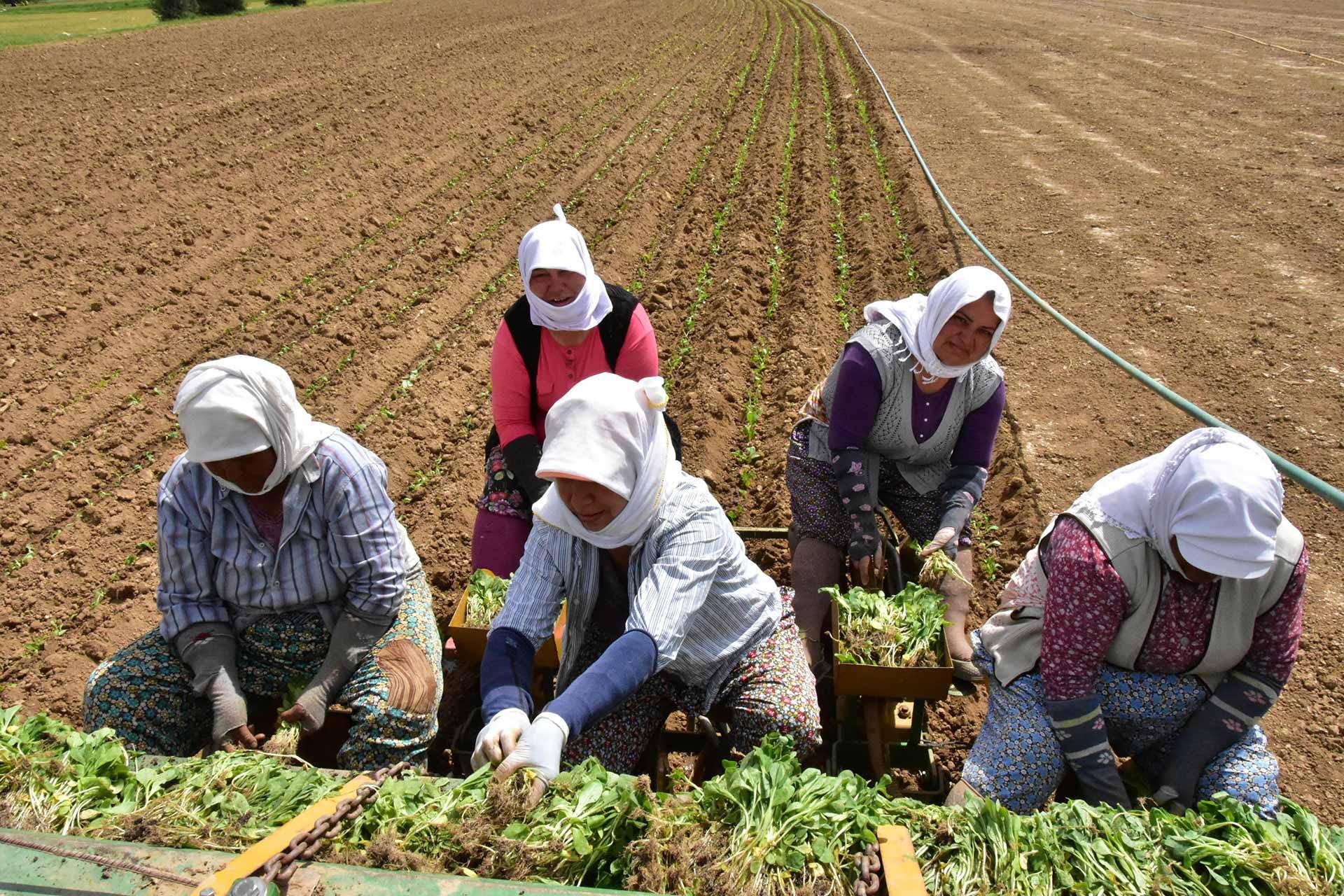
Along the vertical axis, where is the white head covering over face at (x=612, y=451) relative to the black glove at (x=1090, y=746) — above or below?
above

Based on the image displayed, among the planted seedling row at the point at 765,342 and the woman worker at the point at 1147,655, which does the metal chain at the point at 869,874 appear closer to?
the woman worker at the point at 1147,655

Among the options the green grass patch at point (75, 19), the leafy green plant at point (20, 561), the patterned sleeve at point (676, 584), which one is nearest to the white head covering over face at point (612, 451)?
the patterned sleeve at point (676, 584)

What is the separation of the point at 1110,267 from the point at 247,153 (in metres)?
9.33

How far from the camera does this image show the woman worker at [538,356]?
3.62 meters

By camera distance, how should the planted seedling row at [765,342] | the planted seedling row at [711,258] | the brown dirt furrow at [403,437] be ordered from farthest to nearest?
the planted seedling row at [711,258] → the planted seedling row at [765,342] → the brown dirt furrow at [403,437]

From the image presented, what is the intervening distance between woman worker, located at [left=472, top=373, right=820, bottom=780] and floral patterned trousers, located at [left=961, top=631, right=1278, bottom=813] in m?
0.55

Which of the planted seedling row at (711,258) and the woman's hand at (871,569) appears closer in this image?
the woman's hand at (871,569)

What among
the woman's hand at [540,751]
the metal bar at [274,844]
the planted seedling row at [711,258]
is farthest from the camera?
the planted seedling row at [711,258]

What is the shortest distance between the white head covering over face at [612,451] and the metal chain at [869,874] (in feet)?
3.18

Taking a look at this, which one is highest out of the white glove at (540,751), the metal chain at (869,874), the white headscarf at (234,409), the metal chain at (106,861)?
the white headscarf at (234,409)

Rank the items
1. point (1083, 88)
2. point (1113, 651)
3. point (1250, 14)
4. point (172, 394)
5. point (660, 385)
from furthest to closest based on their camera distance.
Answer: point (1250, 14)
point (1083, 88)
point (172, 394)
point (1113, 651)
point (660, 385)

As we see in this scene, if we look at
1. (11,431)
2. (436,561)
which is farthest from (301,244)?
(436,561)

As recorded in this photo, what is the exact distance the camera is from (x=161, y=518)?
2.86 meters

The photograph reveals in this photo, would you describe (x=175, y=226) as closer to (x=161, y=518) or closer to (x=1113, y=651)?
(x=161, y=518)
